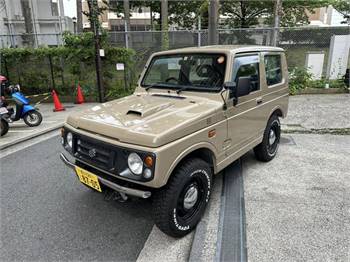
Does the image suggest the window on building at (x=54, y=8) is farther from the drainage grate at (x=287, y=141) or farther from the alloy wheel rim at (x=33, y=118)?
the drainage grate at (x=287, y=141)

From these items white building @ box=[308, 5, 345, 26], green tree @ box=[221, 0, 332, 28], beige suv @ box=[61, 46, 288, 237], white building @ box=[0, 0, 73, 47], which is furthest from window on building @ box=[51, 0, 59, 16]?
white building @ box=[308, 5, 345, 26]

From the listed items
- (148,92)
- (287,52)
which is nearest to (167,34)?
(287,52)

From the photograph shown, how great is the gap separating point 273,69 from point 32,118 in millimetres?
5943

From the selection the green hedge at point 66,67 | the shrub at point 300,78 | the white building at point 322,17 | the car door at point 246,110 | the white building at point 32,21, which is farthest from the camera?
the white building at point 322,17

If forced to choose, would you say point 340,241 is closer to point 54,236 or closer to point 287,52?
point 54,236

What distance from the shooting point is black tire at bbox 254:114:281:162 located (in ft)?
13.5

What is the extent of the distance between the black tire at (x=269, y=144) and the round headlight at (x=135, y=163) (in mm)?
2469

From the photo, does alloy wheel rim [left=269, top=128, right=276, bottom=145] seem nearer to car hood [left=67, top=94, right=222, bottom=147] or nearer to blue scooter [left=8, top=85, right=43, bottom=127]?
car hood [left=67, top=94, right=222, bottom=147]

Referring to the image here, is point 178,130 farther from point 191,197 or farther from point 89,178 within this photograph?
point 89,178

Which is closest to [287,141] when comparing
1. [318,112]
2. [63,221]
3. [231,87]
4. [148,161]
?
[318,112]

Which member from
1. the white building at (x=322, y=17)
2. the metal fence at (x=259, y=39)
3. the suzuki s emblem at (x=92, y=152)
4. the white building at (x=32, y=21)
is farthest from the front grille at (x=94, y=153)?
the white building at (x=322, y=17)

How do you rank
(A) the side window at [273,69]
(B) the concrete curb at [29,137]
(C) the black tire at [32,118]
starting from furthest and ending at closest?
(C) the black tire at [32,118], (B) the concrete curb at [29,137], (A) the side window at [273,69]

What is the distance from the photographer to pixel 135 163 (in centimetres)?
226

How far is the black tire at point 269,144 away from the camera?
4109mm
